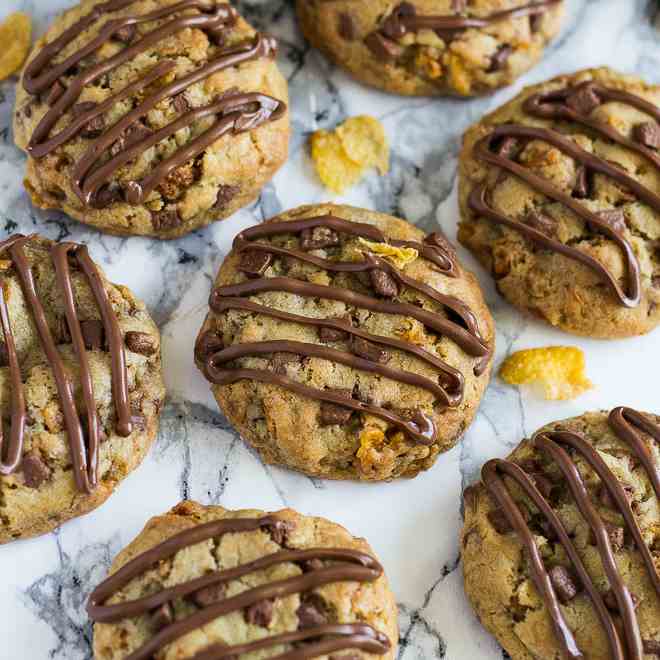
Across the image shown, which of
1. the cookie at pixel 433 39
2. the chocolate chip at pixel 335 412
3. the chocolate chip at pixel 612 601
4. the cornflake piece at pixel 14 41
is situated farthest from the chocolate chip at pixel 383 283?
the cornflake piece at pixel 14 41

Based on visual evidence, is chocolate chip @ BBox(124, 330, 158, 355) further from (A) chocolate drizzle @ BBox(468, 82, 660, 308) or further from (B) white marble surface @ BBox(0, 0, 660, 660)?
(A) chocolate drizzle @ BBox(468, 82, 660, 308)

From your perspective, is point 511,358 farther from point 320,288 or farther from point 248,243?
point 248,243

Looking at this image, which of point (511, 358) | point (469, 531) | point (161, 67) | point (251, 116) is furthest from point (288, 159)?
point (469, 531)

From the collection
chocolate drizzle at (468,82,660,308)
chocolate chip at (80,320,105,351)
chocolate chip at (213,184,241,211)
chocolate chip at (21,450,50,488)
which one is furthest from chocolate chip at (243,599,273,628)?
chocolate drizzle at (468,82,660,308)

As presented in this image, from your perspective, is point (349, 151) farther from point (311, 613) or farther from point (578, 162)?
point (311, 613)

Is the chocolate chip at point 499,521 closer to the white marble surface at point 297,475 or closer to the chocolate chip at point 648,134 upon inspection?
the white marble surface at point 297,475

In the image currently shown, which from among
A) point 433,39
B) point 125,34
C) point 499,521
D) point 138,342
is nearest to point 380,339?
point 499,521
